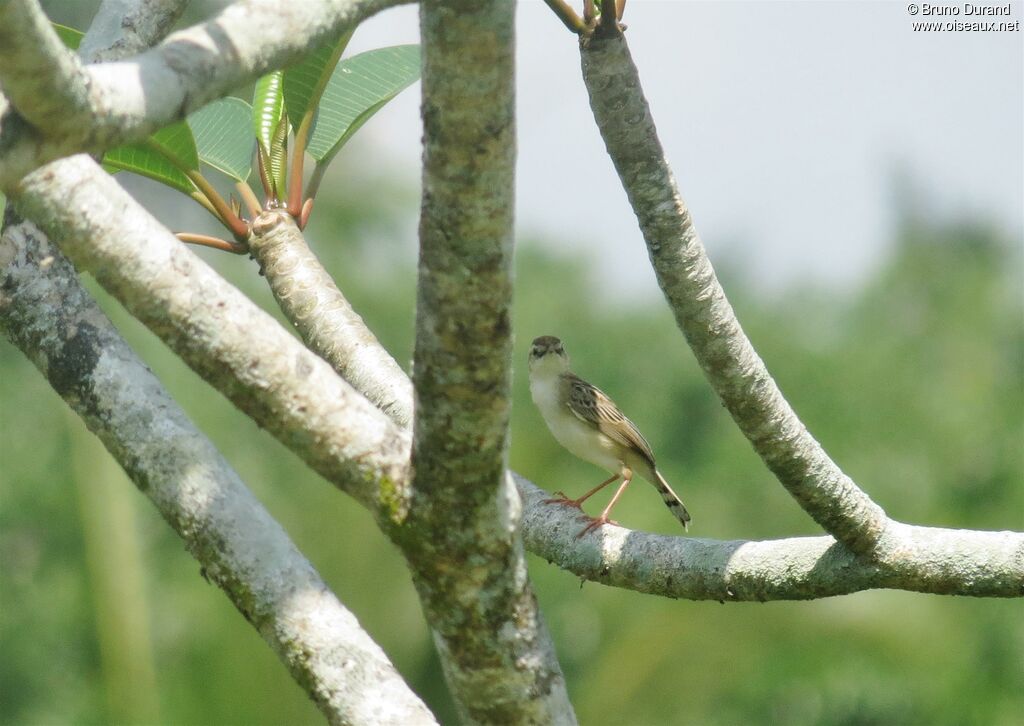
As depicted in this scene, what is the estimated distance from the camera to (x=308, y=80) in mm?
3775

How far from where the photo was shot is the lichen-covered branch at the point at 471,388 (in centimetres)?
189

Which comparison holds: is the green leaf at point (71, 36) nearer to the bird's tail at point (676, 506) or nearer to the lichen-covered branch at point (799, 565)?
the lichen-covered branch at point (799, 565)

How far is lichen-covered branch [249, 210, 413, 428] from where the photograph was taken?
3.79m

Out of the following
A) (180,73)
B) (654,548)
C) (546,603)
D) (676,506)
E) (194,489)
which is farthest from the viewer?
(546,603)

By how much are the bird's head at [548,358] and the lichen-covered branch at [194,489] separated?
12.4ft

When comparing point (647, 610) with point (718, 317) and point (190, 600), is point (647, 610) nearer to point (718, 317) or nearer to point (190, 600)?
point (190, 600)

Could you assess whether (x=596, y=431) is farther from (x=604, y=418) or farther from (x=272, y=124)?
(x=272, y=124)

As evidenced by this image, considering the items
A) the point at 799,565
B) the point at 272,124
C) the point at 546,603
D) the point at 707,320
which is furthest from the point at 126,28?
the point at 546,603

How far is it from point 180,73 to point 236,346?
0.57 meters

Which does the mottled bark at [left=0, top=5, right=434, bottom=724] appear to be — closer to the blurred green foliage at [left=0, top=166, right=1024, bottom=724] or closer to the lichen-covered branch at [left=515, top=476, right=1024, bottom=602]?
the lichen-covered branch at [left=515, top=476, right=1024, bottom=602]

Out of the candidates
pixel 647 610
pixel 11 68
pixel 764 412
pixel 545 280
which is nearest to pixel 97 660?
pixel 647 610

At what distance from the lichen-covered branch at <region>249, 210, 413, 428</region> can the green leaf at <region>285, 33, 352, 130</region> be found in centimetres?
35

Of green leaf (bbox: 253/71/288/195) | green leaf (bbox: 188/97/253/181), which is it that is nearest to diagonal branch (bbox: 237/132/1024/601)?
green leaf (bbox: 253/71/288/195)

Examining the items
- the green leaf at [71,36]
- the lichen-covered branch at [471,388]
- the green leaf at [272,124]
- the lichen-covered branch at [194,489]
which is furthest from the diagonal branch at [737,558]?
the lichen-covered branch at [471,388]
